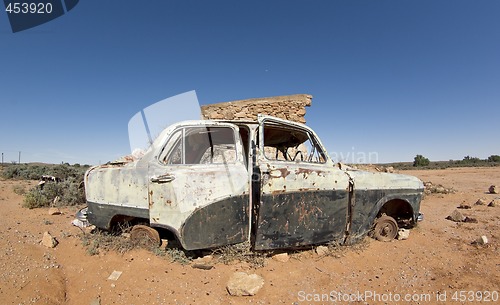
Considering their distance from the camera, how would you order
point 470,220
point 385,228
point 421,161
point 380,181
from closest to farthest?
point 380,181 < point 385,228 < point 470,220 < point 421,161

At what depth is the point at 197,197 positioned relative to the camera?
2.98m

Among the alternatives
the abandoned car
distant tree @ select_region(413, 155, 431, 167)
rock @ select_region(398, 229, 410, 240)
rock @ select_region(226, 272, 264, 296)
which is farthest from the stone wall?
distant tree @ select_region(413, 155, 431, 167)

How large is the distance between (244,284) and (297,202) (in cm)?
118

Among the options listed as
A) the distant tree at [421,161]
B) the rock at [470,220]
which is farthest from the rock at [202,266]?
the distant tree at [421,161]

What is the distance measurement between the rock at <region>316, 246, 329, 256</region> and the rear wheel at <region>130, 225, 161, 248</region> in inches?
86.3

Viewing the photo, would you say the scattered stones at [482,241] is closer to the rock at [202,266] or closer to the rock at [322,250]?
the rock at [322,250]

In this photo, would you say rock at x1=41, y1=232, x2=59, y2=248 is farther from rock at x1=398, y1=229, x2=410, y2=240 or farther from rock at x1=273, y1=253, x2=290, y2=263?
rock at x1=398, y1=229, x2=410, y2=240

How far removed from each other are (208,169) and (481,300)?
3.27m

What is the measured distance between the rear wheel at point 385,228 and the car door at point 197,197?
2296mm

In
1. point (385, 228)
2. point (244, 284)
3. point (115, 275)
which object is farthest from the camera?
point (385, 228)

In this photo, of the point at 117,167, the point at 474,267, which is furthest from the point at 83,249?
the point at 474,267

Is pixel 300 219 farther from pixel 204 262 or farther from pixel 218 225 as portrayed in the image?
pixel 204 262

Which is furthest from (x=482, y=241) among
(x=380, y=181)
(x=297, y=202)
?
(x=297, y=202)

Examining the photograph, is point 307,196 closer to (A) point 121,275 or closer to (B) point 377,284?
(B) point 377,284
